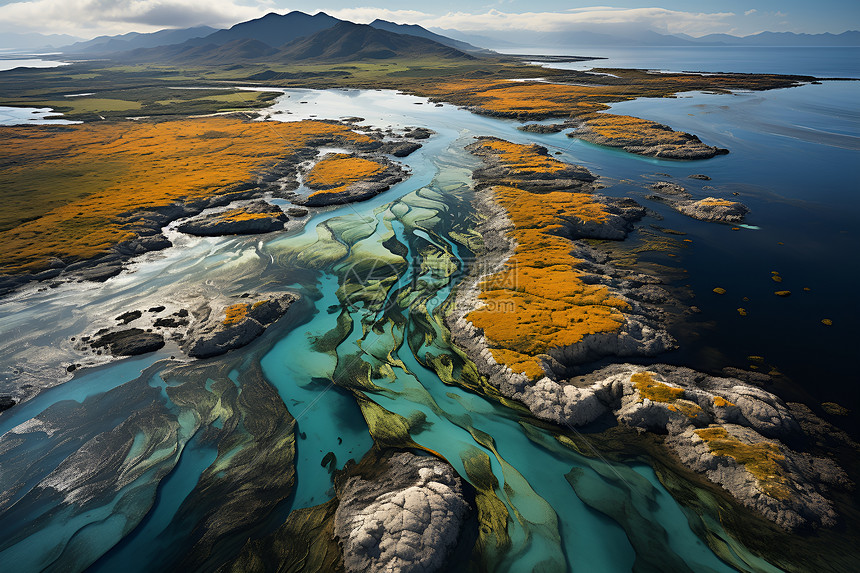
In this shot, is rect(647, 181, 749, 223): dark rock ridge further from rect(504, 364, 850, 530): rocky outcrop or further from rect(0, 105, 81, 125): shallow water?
rect(0, 105, 81, 125): shallow water

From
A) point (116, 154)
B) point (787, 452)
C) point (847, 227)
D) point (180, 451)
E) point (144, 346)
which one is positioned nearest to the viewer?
point (787, 452)

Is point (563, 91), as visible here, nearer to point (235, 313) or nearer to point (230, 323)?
point (235, 313)

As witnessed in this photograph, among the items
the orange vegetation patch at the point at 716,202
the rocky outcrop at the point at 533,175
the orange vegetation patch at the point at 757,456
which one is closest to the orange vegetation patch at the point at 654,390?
the orange vegetation patch at the point at 757,456

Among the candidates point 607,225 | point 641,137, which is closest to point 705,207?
point 607,225

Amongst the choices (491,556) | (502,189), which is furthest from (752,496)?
(502,189)

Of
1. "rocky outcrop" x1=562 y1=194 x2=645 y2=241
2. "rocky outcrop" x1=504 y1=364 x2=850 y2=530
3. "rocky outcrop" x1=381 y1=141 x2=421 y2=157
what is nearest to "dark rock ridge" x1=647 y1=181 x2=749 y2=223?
"rocky outcrop" x1=562 y1=194 x2=645 y2=241

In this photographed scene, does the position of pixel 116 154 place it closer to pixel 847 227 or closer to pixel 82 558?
pixel 82 558
